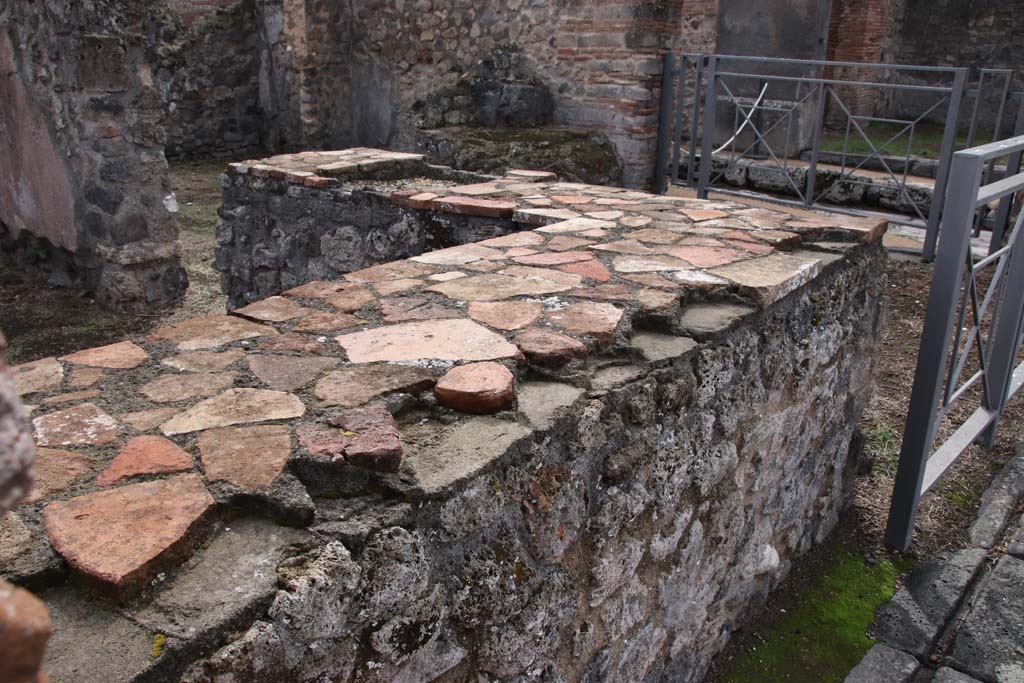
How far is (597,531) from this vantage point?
1.88 metres

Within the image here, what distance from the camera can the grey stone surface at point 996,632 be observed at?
2584 millimetres

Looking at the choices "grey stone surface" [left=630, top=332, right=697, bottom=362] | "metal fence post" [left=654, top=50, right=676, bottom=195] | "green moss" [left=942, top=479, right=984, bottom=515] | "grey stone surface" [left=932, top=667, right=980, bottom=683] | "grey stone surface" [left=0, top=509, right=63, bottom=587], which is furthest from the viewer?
"metal fence post" [left=654, top=50, right=676, bottom=195]

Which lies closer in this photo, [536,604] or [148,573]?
[148,573]

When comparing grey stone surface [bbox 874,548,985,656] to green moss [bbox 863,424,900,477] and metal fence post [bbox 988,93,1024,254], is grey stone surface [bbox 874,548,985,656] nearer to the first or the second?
green moss [bbox 863,424,900,477]

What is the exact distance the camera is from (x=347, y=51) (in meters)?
10.0

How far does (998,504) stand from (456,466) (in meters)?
2.99

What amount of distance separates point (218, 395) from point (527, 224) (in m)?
1.97

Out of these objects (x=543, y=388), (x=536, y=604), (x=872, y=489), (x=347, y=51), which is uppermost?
(x=347, y=51)

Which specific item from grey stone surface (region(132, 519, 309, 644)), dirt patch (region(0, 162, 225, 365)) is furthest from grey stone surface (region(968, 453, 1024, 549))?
dirt patch (region(0, 162, 225, 365))

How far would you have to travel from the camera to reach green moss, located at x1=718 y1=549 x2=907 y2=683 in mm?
2648

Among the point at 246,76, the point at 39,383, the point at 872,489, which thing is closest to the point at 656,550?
the point at 39,383

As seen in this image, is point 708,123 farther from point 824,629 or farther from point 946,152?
point 824,629

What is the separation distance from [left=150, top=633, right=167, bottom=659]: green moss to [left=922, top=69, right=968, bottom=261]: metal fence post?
652cm

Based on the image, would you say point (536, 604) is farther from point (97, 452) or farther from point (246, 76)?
point (246, 76)
